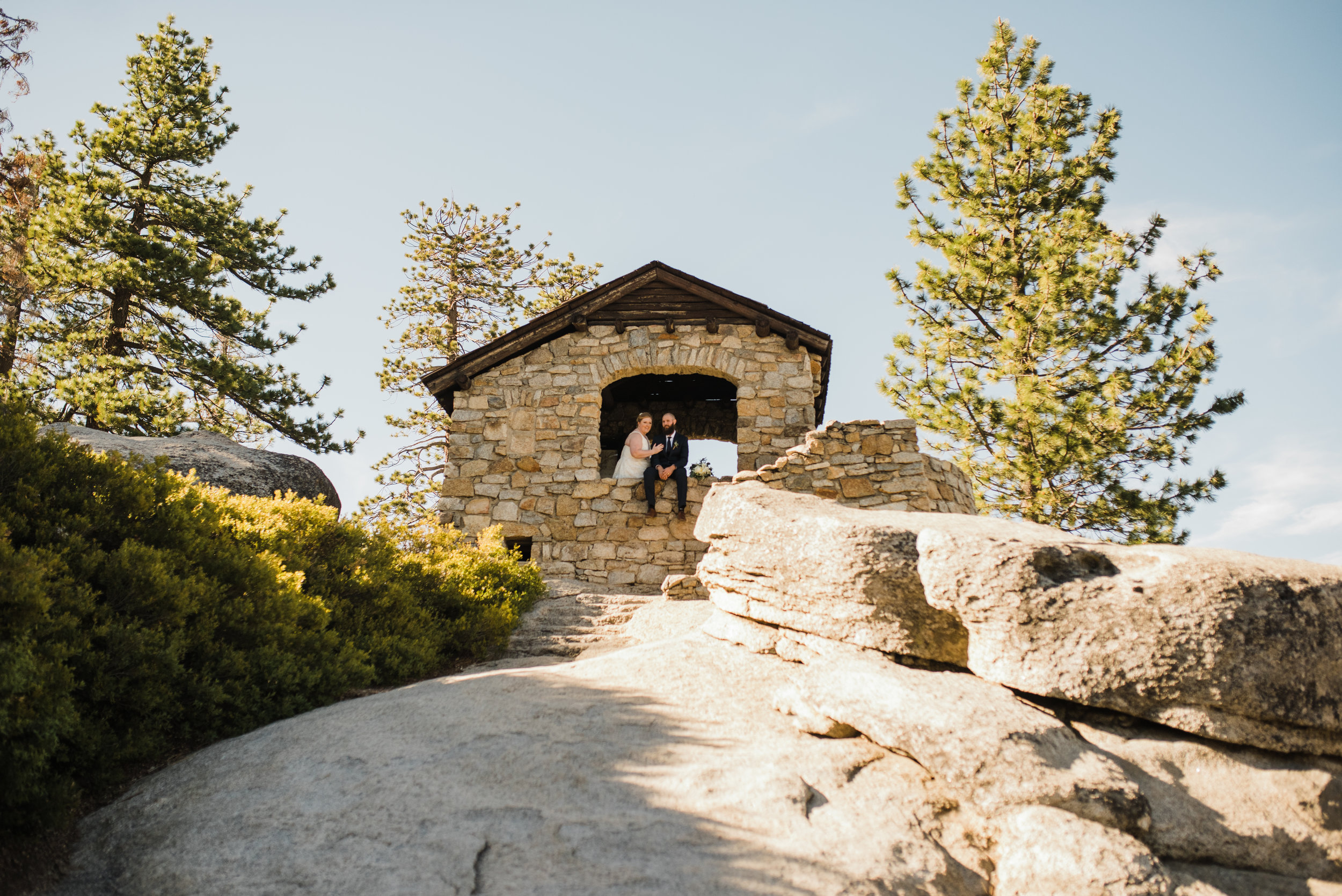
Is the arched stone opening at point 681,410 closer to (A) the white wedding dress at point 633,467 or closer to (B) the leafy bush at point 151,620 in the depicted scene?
(A) the white wedding dress at point 633,467

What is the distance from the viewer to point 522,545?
10.7m

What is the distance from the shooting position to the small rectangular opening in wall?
10609 millimetres

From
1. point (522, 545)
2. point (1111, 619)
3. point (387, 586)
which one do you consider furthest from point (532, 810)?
point (522, 545)

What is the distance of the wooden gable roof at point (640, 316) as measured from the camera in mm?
11047

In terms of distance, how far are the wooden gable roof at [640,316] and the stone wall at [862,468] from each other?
2402 millimetres

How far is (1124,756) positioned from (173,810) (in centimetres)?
416

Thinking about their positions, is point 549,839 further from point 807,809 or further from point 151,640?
point 151,640

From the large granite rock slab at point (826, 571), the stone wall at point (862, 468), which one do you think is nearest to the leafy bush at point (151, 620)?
the large granite rock slab at point (826, 571)

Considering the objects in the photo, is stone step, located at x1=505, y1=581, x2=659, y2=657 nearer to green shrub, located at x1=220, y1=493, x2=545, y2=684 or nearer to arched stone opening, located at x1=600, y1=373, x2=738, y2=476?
green shrub, located at x1=220, y1=493, x2=545, y2=684

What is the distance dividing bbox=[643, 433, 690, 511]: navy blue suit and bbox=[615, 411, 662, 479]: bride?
Result: 0.72ft

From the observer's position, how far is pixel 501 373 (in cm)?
1116

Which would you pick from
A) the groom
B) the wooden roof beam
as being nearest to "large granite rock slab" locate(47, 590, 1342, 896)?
the groom

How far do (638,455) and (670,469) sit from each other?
0.57m

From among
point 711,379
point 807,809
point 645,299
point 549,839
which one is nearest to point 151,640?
point 549,839
